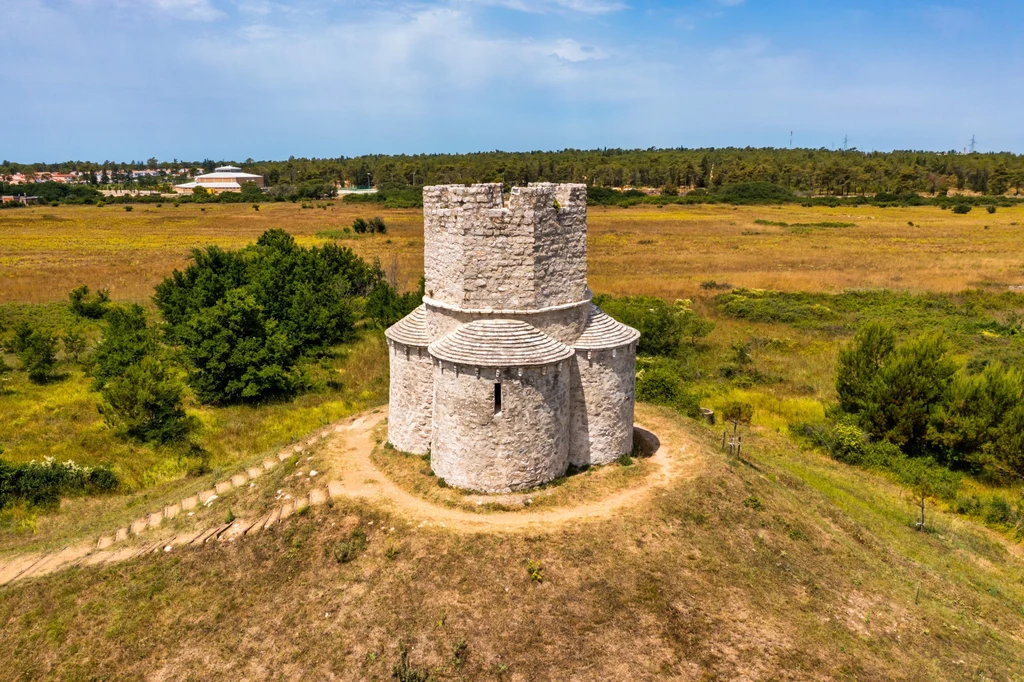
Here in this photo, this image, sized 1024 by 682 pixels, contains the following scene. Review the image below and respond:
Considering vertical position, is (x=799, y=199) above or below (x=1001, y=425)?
above

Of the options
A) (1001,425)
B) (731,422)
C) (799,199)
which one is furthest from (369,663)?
(799,199)

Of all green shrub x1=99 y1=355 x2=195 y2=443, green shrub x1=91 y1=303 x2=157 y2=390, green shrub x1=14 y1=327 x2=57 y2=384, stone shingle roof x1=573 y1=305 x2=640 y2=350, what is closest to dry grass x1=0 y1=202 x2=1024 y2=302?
green shrub x1=14 y1=327 x2=57 y2=384

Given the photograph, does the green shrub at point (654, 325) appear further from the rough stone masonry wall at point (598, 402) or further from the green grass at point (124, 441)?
the rough stone masonry wall at point (598, 402)

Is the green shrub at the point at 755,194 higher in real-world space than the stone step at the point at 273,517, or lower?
higher

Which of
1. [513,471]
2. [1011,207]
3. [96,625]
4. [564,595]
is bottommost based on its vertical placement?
[96,625]

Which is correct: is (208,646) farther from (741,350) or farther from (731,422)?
(741,350)

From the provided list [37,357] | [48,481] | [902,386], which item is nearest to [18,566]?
[48,481]

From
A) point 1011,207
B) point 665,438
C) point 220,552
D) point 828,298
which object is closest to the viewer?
point 220,552

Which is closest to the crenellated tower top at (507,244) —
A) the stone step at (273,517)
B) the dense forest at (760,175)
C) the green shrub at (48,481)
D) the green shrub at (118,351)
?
the stone step at (273,517)
